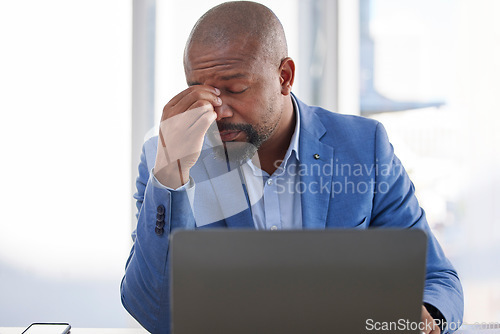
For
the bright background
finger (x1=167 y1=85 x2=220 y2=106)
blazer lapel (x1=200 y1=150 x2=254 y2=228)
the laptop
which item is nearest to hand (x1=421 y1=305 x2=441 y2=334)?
the laptop

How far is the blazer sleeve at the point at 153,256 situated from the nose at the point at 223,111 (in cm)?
34

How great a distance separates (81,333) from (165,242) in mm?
339

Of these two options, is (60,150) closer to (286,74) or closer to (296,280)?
(286,74)

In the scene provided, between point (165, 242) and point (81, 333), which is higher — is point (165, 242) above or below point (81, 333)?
above

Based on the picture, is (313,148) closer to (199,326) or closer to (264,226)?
(264,226)

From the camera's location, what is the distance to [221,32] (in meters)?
1.50

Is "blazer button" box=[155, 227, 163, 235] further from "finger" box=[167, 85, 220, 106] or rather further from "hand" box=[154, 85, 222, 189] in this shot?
"finger" box=[167, 85, 220, 106]

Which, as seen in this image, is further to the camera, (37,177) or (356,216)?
(37,177)

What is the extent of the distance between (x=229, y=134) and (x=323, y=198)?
358mm

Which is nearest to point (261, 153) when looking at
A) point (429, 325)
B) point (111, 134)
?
point (429, 325)

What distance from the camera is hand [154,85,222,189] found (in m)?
1.23

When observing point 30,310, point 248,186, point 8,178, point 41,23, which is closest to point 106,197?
point 8,178

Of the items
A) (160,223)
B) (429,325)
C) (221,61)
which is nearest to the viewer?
(429,325)

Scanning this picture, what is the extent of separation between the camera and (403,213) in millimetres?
1495
